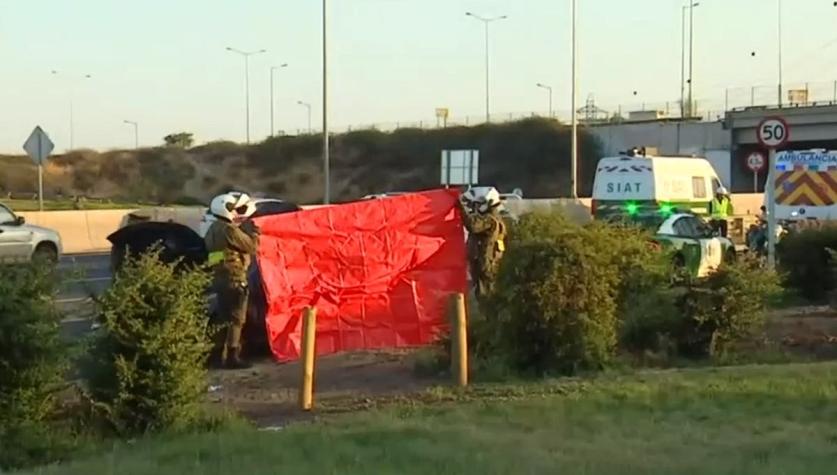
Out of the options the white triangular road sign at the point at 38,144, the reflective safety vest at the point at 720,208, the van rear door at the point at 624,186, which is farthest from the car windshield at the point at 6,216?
the reflective safety vest at the point at 720,208

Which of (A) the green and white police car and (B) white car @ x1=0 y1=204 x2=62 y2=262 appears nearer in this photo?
(A) the green and white police car

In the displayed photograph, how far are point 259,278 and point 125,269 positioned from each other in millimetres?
4788

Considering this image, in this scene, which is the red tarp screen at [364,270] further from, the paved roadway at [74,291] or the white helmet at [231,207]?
the paved roadway at [74,291]

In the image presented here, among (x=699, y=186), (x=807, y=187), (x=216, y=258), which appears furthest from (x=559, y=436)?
(x=699, y=186)

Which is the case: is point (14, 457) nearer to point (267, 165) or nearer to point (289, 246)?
point (289, 246)

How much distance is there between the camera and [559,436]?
9609mm

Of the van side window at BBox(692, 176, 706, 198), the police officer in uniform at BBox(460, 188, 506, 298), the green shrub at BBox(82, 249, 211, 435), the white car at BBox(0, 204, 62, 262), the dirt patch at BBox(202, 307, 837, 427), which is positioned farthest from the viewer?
the van side window at BBox(692, 176, 706, 198)

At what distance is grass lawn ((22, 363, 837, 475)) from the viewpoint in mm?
8352

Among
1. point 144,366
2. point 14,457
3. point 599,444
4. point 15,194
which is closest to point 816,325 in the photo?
point 599,444

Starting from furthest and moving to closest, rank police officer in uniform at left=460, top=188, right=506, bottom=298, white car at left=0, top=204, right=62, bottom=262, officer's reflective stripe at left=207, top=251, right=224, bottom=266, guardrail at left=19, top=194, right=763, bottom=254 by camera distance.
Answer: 1. guardrail at left=19, top=194, right=763, bottom=254
2. white car at left=0, top=204, right=62, bottom=262
3. police officer in uniform at left=460, top=188, right=506, bottom=298
4. officer's reflective stripe at left=207, top=251, right=224, bottom=266

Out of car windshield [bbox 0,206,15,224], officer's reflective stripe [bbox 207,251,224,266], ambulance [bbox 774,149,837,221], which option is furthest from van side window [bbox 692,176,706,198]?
officer's reflective stripe [bbox 207,251,224,266]

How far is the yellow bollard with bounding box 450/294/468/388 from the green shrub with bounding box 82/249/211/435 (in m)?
2.86

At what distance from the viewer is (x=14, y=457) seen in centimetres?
989

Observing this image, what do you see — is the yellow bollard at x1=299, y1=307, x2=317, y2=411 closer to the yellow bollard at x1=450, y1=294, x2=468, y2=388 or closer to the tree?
the yellow bollard at x1=450, y1=294, x2=468, y2=388
